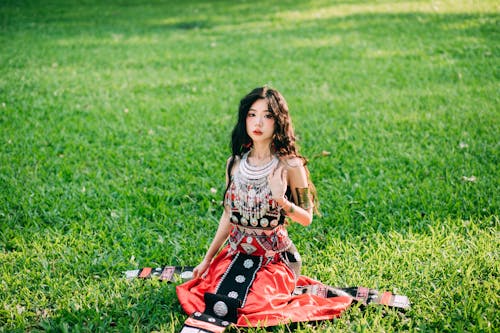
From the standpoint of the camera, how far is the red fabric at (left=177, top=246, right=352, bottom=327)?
235cm

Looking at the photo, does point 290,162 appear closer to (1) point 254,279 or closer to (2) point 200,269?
(1) point 254,279

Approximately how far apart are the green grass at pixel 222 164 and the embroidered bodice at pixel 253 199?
566mm

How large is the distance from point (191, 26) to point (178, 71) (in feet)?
12.5

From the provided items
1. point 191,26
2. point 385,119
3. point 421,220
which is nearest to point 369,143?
point 385,119

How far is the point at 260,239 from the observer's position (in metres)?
2.56

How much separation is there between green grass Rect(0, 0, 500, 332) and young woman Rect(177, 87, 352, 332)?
5.3 inches

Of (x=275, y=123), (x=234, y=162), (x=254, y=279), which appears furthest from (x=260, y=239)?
(x=275, y=123)

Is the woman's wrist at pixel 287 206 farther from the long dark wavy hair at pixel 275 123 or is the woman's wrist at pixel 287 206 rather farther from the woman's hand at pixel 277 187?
the long dark wavy hair at pixel 275 123

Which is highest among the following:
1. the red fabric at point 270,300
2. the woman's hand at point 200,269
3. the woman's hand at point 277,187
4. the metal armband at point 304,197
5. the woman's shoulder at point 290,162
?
the woman's shoulder at point 290,162

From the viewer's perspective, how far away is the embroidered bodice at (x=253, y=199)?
246 centimetres

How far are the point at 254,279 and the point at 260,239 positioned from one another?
22 centimetres

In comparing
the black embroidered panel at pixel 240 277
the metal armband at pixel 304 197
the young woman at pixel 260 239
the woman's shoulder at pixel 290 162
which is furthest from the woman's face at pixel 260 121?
the black embroidered panel at pixel 240 277

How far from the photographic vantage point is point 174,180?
4055 millimetres

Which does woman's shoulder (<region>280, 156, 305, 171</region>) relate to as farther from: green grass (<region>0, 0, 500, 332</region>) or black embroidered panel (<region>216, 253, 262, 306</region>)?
green grass (<region>0, 0, 500, 332</region>)
